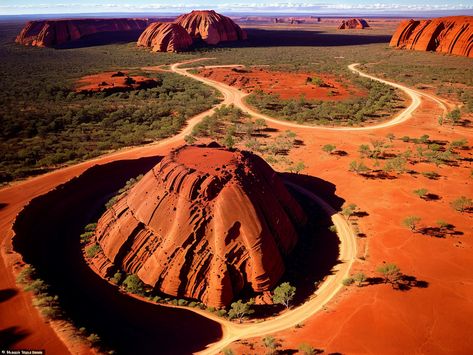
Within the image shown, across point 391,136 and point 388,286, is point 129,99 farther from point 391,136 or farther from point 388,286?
point 388,286

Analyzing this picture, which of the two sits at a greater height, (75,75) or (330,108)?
(75,75)

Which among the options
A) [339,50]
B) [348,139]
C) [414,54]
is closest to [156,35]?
[339,50]

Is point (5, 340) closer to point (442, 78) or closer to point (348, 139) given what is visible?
point (348, 139)

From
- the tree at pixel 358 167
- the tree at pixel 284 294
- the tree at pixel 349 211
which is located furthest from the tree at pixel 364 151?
the tree at pixel 284 294

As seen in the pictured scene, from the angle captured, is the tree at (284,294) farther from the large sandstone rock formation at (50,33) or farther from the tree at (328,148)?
the large sandstone rock formation at (50,33)

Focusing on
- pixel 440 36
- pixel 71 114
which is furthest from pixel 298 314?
pixel 440 36

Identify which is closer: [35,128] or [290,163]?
[290,163]

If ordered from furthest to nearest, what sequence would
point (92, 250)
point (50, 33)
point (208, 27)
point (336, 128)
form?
point (50, 33) < point (208, 27) < point (336, 128) < point (92, 250)
